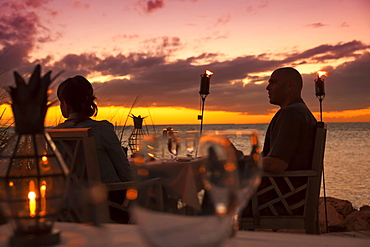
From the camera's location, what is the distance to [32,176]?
2.63ft

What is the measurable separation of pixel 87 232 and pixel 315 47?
23743 mm

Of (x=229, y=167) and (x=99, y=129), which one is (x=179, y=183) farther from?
(x=99, y=129)

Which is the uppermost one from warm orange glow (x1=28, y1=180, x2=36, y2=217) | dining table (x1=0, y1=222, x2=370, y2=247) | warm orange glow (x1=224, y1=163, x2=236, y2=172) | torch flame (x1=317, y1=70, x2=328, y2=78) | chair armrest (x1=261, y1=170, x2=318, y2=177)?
torch flame (x1=317, y1=70, x2=328, y2=78)

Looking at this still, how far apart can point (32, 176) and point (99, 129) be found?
6.21 ft

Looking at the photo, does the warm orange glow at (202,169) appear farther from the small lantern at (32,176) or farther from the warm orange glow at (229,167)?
the small lantern at (32,176)

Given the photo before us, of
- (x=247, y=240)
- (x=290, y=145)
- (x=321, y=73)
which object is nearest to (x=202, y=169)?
(x=247, y=240)

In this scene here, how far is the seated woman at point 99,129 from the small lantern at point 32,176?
183cm

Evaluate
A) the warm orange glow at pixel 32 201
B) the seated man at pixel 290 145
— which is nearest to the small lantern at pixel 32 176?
the warm orange glow at pixel 32 201

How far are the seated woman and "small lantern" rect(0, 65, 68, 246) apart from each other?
6.00 feet

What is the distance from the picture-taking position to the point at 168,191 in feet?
1.63

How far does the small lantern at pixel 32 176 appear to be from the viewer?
2.48ft

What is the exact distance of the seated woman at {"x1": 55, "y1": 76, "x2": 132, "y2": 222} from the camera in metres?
2.67

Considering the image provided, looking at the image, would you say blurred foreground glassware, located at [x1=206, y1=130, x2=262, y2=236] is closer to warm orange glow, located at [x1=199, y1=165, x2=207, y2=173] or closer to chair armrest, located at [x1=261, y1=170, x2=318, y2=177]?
warm orange glow, located at [x1=199, y1=165, x2=207, y2=173]

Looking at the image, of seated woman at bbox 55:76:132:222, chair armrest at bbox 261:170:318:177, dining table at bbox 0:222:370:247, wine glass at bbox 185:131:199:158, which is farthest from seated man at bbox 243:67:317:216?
wine glass at bbox 185:131:199:158
